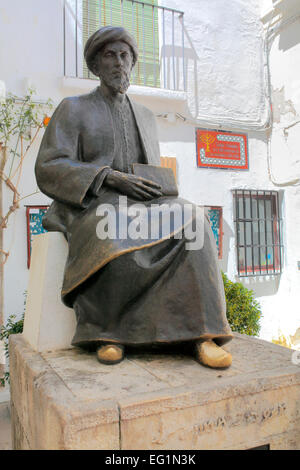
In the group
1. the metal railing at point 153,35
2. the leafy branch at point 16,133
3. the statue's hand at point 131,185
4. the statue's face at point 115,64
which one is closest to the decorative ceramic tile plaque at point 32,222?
the leafy branch at point 16,133

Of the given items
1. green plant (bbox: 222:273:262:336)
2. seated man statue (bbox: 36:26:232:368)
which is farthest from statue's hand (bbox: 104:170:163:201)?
green plant (bbox: 222:273:262:336)

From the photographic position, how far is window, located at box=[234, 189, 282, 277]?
5527 mm

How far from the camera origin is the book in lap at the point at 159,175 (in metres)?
2.03

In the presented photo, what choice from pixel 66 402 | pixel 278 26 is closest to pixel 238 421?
pixel 66 402

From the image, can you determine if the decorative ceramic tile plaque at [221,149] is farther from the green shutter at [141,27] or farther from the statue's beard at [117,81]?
the statue's beard at [117,81]

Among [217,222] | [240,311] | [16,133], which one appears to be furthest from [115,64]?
[217,222]

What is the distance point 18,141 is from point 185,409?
12.1 feet

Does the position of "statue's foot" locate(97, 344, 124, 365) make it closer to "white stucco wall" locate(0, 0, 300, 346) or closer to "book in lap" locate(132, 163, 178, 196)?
"book in lap" locate(132, 163, 178, 196)

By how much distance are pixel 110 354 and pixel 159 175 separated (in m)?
0.98

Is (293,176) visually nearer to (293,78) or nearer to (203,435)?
(293,78)

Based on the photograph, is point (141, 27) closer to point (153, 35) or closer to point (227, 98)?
point (153, 35)

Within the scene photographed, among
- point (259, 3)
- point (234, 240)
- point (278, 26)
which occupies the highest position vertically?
point (259, 3)

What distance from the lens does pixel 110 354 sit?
5.33 ft
